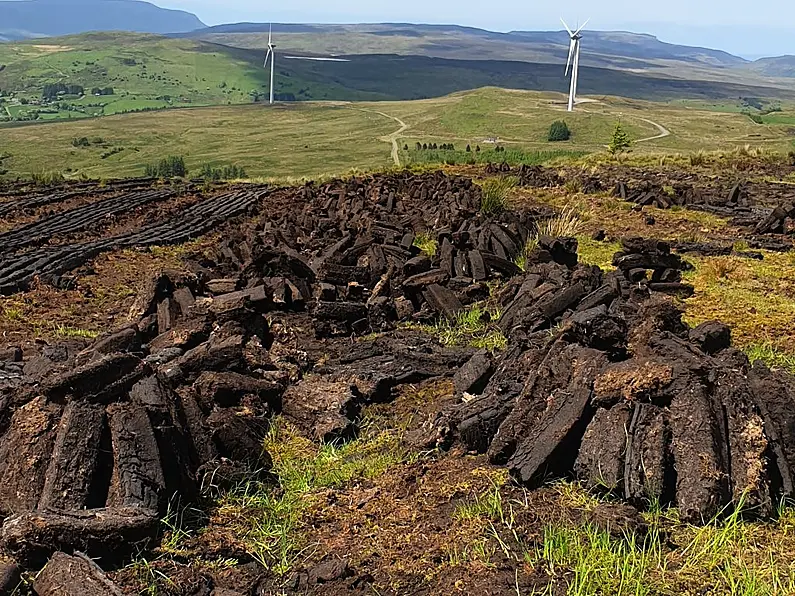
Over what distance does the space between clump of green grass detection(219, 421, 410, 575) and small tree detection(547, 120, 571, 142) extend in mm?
92551

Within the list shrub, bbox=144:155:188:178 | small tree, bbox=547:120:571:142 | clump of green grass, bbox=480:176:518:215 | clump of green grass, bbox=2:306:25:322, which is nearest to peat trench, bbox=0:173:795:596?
clump of green grass, bbox=2:306:25:322

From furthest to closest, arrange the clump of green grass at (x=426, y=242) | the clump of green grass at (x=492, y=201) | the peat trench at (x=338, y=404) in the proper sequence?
the clump of green grass at (x=492, y=201), the clump of green grass at (x=426, y=242), the peat trench at (x=338, y=404)

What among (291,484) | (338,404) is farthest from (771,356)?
(291,484)

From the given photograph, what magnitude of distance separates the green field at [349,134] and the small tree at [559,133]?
1.13m

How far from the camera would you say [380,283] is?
11570 mm

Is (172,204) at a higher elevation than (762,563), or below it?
below

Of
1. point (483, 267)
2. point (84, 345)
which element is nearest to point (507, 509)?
point (84, 345)

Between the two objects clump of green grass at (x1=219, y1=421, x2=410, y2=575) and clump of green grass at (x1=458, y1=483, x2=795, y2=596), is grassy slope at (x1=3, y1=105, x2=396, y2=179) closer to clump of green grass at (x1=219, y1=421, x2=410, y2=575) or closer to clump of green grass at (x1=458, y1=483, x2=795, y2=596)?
clump of green grass at (x1=219, y1=421, x2=410, y2=575)

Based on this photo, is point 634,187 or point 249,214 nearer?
point 249,214

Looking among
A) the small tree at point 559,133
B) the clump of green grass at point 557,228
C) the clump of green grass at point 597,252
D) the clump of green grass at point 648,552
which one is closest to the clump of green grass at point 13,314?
the clump of green grass at point 557,228

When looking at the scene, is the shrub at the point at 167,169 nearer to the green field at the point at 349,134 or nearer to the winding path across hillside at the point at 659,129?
the green field at the point at 349,134

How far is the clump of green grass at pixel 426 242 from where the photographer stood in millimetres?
15471

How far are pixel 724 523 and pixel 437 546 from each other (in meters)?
1.99

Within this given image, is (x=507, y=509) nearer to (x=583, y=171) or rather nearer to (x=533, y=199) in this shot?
(x=533, y=199)
